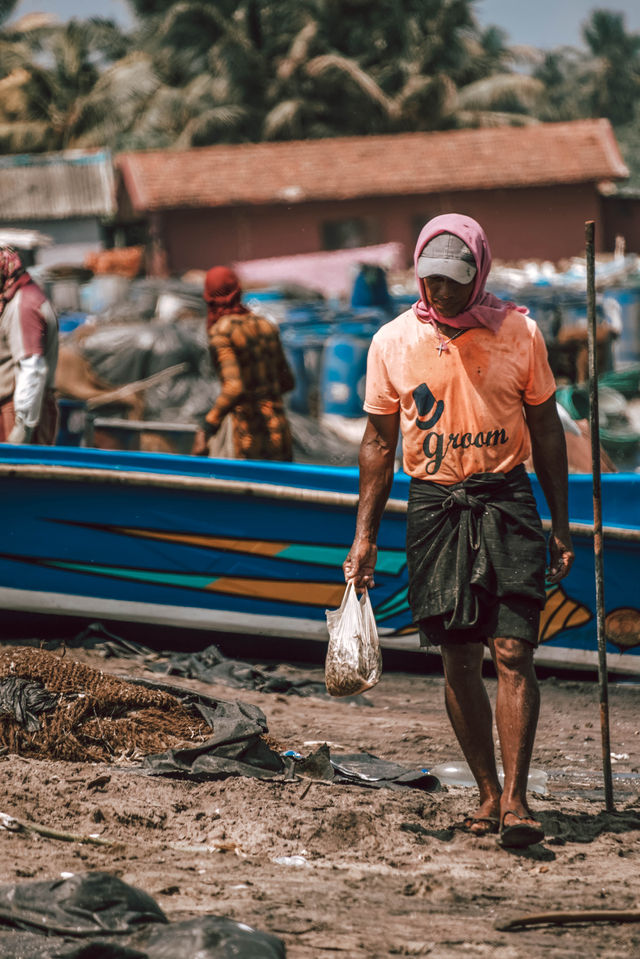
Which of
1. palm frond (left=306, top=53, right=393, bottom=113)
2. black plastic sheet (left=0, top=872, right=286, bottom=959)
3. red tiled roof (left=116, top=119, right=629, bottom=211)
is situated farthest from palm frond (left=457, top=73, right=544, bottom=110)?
black plastic sheet (left=0, top=872, right=286, bottom=959)

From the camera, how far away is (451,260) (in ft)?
11.6

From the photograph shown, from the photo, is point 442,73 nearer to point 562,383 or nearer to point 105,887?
point 562,383

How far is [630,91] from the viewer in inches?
2707

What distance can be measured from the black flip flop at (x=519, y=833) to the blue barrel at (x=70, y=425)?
195 inches

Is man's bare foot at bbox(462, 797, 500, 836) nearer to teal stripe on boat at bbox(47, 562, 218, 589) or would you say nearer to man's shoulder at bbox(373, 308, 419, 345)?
man's shoulder at bbox(373, 308, 419, 345)

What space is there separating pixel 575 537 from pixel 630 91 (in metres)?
69.0

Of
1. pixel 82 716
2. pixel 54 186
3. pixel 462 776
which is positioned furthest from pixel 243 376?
pixel 54 186

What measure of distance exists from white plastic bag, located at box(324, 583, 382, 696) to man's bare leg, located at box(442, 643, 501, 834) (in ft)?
0.77

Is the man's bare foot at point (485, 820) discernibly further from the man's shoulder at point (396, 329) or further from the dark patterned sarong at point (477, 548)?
the man's shoulder at point (396, 329)

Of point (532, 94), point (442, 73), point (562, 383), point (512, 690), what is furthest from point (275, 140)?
point (512, 690)

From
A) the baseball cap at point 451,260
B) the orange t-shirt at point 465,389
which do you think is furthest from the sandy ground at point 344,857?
the baseball cap at point 451,260

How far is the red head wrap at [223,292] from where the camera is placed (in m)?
6.55

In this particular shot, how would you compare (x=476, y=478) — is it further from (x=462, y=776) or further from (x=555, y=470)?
(x=462, y=776)

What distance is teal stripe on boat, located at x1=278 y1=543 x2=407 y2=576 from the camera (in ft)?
18.8
